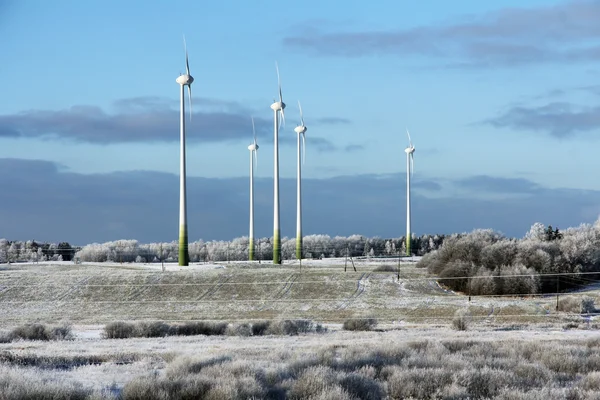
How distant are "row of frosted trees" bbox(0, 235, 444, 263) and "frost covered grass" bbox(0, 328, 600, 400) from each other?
230 ft

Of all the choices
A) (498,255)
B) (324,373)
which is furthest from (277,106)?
(324,373)

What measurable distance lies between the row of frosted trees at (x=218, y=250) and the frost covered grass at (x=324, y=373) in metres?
70.2

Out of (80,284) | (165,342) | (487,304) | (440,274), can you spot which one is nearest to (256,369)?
(165,342)

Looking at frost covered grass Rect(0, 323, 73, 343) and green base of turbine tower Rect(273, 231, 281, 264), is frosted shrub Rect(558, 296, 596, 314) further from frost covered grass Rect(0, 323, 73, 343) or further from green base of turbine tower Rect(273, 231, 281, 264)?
green base of turbine tower Rect(273, 231, 281, 264)

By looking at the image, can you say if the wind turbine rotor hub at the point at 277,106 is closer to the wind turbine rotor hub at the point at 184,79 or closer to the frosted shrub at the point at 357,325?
the wind turbine rotor hub at the point at 184,79

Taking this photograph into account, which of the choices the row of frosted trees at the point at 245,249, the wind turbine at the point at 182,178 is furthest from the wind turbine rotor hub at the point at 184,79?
the row of frosted trees at the point at 245,249

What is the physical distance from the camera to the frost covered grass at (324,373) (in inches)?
571

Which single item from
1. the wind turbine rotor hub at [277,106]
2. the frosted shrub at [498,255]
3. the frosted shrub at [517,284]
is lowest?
the frosted shrub at [517,284]

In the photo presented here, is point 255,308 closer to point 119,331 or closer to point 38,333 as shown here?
point 119,331

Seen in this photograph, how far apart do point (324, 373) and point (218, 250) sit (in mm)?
103663

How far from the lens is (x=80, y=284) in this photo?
60.7 metres

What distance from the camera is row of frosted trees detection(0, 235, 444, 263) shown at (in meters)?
104

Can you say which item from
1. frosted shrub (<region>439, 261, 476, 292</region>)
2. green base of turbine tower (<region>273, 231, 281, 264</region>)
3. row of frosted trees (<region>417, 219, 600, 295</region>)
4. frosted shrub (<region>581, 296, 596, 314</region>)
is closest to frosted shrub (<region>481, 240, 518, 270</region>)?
row of frosted trees (<region>417, 219, 600, 295</region>)

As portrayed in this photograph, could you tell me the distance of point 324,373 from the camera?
15.8 metres
